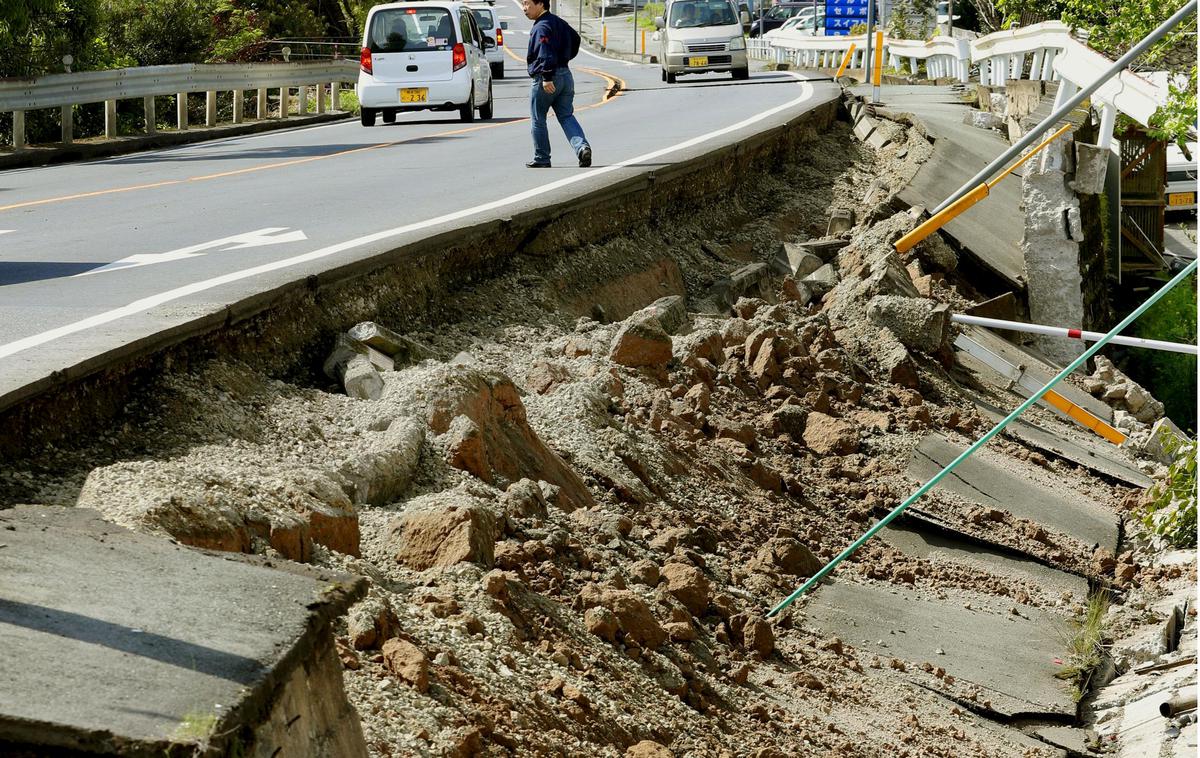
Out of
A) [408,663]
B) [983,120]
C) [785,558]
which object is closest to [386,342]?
[785,558]

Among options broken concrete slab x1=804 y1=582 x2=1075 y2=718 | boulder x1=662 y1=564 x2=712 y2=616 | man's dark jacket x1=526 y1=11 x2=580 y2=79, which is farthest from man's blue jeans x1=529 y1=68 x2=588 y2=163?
boulder x1=662 y1=564 x2=712 y2=616

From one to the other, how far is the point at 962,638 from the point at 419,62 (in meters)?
16.3

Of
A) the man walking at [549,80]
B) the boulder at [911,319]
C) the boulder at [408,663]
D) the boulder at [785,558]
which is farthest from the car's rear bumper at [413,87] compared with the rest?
the boulder at [408,663]

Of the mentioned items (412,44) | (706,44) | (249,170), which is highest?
(706,44)

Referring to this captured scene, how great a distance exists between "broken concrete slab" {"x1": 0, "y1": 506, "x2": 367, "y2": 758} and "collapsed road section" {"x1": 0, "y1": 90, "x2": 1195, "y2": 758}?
18 mm

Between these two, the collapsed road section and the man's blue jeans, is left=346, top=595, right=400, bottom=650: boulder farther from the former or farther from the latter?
the man's blue jeans

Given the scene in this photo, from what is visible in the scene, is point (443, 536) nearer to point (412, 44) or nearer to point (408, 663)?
point (408, 663)

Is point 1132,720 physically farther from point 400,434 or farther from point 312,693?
point 312,693

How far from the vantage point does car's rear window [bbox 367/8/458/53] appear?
855 inches

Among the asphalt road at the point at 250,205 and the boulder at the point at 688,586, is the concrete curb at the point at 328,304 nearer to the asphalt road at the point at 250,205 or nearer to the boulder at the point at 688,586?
the asphalt road at the point at 250,205

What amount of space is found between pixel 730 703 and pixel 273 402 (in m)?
2.40

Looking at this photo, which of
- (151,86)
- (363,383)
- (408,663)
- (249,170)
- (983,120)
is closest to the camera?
(408,663)

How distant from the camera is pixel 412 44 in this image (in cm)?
2178

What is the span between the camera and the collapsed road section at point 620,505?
4398 mm
